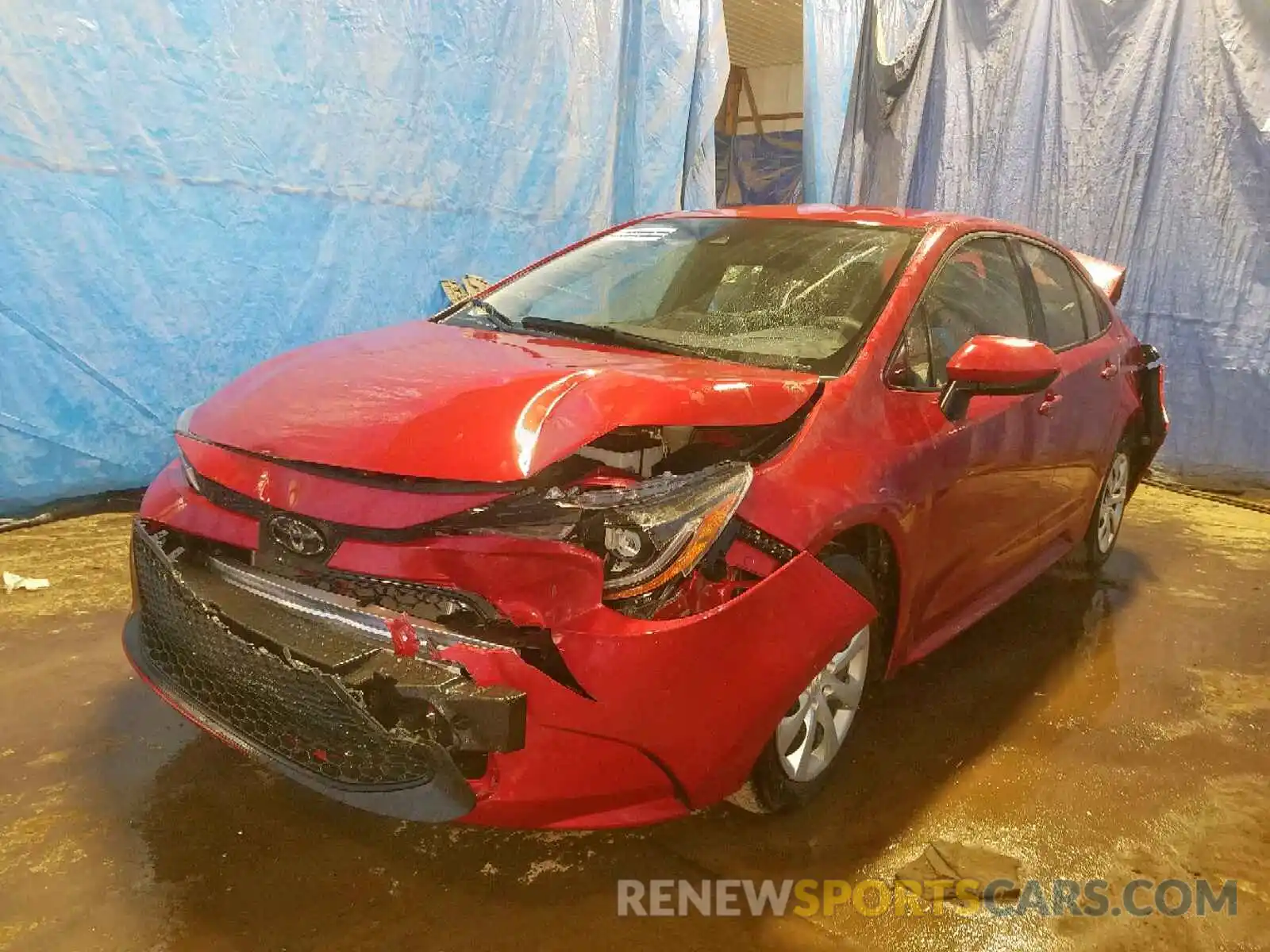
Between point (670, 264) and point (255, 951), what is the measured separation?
204cm

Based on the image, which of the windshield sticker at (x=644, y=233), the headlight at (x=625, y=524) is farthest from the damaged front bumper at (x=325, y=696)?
the windshield sticker at (x=644, y=233)

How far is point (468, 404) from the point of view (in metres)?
1.77

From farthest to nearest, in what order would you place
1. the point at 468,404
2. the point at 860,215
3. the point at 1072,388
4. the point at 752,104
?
the point at 752,104, the point at 1072,388, the point at 860,215, the point at 468,404

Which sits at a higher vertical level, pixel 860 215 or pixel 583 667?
pixel 860 215

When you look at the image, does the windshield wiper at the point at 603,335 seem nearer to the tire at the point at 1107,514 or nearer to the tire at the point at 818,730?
the tire at the point at 818,730

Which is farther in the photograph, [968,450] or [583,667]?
[968,450]

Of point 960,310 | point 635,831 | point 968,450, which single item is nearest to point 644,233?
point 960,310

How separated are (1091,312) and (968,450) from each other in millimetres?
1464

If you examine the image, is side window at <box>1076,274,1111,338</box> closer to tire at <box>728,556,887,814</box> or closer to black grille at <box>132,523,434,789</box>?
tire at <box>728,556,887,814</box>

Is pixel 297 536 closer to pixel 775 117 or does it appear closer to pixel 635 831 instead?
pixel 635 831

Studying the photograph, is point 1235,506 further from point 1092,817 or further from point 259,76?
point 259,76

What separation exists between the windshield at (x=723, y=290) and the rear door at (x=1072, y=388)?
2.47 feet

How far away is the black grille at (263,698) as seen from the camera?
155 centimetres

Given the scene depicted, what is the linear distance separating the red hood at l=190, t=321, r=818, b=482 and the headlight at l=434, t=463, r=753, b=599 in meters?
0.08
